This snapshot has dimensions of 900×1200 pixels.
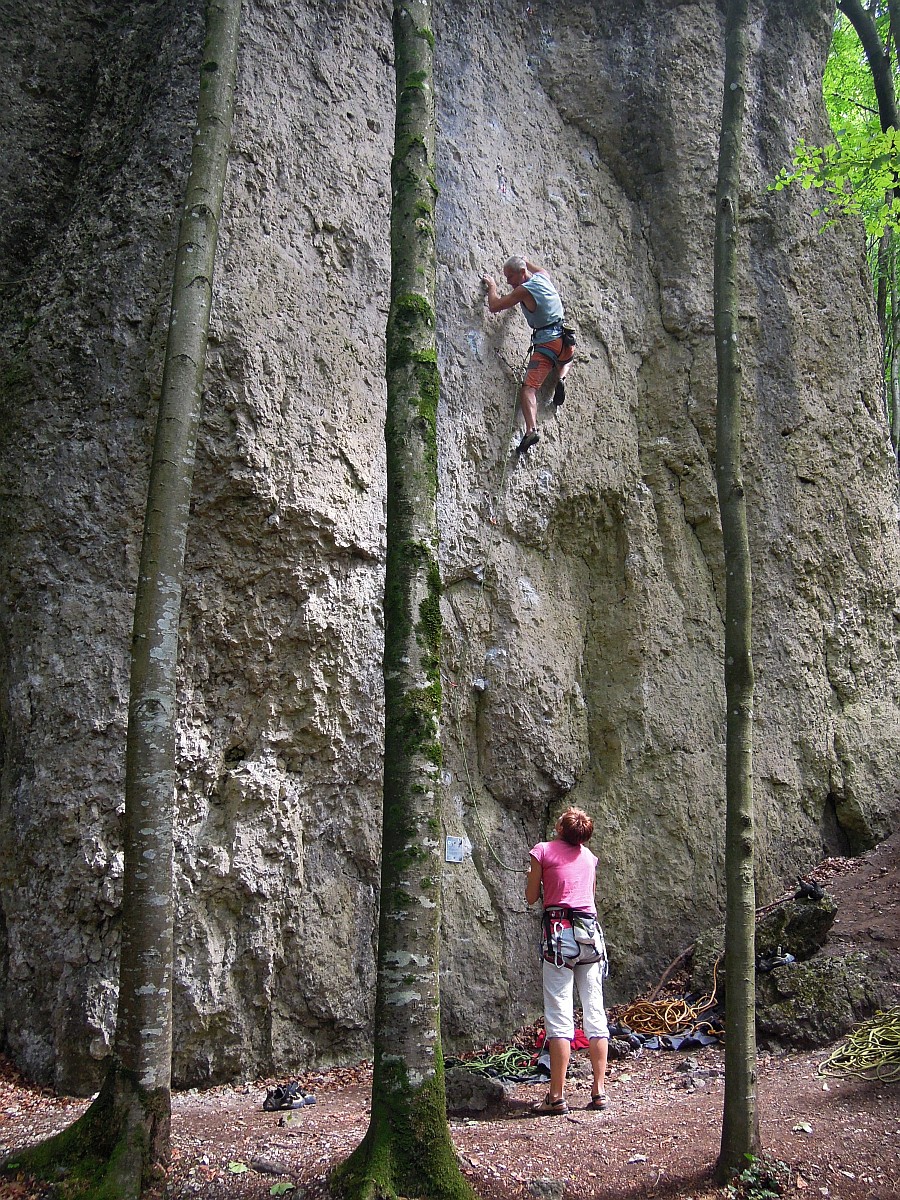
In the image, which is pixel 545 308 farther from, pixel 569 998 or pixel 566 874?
pixel 569 998

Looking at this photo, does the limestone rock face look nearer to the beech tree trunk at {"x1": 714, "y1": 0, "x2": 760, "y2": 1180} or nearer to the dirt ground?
the dirt ground

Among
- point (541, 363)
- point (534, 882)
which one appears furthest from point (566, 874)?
point (541, 363)

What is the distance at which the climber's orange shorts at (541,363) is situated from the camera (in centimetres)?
798

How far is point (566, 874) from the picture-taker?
5.31m

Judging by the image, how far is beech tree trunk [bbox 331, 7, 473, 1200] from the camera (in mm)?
3447

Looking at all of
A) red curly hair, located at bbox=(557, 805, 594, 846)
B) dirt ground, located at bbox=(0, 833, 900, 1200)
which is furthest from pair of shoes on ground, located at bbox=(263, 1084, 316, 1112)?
red curly hair, located at bbox=(557, 805, 594, 846)

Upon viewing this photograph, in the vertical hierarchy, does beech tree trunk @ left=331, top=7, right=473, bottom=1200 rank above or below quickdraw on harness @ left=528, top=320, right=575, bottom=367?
below

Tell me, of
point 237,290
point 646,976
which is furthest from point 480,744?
point 237,290

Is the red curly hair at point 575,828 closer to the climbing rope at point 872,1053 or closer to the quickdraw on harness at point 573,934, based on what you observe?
the quickdraw on harness at point 573,934

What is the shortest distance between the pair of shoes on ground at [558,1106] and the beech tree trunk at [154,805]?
222 cm

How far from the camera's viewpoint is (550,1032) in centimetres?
509

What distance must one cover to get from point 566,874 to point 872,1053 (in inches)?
79.0

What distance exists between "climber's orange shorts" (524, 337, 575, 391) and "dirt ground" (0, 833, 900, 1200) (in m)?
5.50

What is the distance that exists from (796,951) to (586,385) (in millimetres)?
5246
